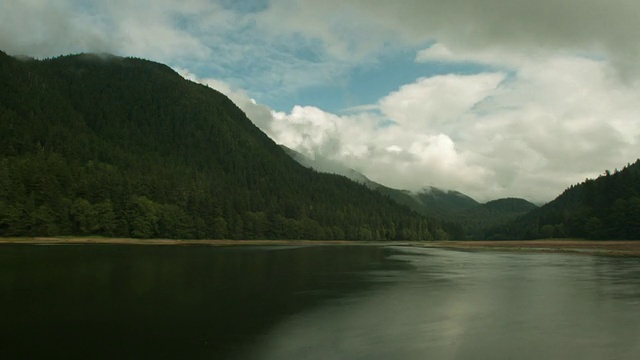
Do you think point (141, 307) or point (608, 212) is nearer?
point (141, 307)

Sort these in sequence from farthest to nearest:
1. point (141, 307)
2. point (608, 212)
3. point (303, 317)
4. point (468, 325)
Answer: point (608, 212) < point (141, 307) < point (303, 317) < point (468, 325)

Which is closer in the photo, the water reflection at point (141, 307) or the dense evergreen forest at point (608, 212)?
the water reflection at point (141, 307)

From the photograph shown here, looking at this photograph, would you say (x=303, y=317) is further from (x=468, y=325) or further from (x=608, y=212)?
(x=608, y=212)

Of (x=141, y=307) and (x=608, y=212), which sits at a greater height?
(x=608, y=212)

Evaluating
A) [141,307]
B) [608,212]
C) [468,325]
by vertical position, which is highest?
[608,212]

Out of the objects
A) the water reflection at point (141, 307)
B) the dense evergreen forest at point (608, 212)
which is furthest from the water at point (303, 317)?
the dense evergreen forest at point (608, 212)

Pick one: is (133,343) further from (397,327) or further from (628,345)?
(628,345)

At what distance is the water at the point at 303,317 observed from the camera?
18938 millimetres

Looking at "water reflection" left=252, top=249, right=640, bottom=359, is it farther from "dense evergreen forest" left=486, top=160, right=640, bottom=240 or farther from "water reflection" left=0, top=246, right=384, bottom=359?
"dense evergreen forest" left=486, top=160, right=640, bottom=240

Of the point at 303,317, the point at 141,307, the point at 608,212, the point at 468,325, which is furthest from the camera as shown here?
the point at 608,212

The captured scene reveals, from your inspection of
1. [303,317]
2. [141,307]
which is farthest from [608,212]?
[141,307]

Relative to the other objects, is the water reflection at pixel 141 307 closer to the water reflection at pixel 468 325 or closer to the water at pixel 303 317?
the water at pixel 303 317

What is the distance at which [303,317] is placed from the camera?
2569 cm

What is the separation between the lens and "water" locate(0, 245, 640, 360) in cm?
1894
